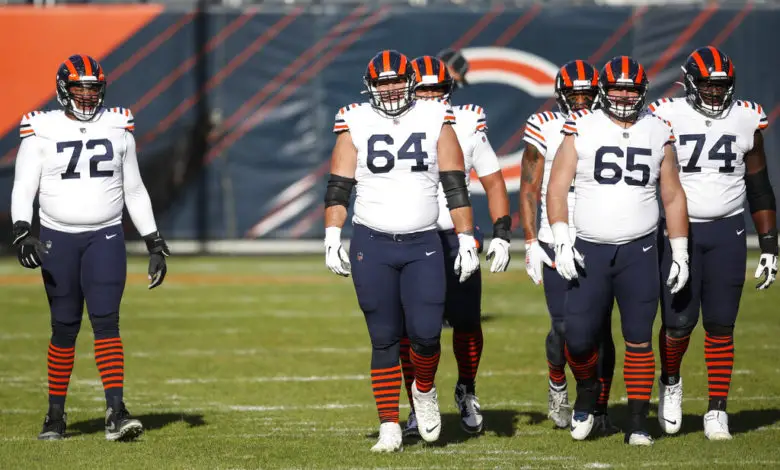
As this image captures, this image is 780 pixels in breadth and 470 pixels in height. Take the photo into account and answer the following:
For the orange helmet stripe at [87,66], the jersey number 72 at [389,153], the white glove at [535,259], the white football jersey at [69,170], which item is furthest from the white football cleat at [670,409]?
the orange helmet stripe at [87,66]

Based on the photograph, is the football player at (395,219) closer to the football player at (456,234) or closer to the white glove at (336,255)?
the white glove at (336,255)

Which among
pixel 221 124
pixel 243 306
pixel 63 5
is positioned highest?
pixel 63 5

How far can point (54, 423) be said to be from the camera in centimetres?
701

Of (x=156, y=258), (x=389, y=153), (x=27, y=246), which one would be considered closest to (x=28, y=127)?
(x=27, y=246)

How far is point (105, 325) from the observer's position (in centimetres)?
696

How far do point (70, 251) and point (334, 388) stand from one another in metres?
2.34

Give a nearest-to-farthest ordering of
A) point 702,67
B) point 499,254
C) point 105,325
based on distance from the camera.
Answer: point 499,254 < point 702,67 < point 105,325

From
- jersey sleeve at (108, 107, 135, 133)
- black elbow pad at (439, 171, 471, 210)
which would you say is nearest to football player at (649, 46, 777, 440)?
black elbow pad at (439, 171, 471, 210)

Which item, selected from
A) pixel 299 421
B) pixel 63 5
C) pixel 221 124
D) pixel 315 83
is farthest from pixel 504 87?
pixel 299 421

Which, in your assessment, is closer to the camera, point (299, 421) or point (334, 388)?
point (299, 421)

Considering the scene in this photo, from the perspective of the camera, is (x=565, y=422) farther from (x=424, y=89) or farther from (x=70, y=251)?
(x=70, y=251)

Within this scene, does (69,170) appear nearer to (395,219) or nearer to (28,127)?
(28,127)

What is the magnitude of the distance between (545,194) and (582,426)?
125 centimetres

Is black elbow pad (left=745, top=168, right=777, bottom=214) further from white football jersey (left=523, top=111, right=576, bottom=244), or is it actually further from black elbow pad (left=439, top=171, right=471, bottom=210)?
black elbow pad (left=439, top=171, right=471, bottom=210)
